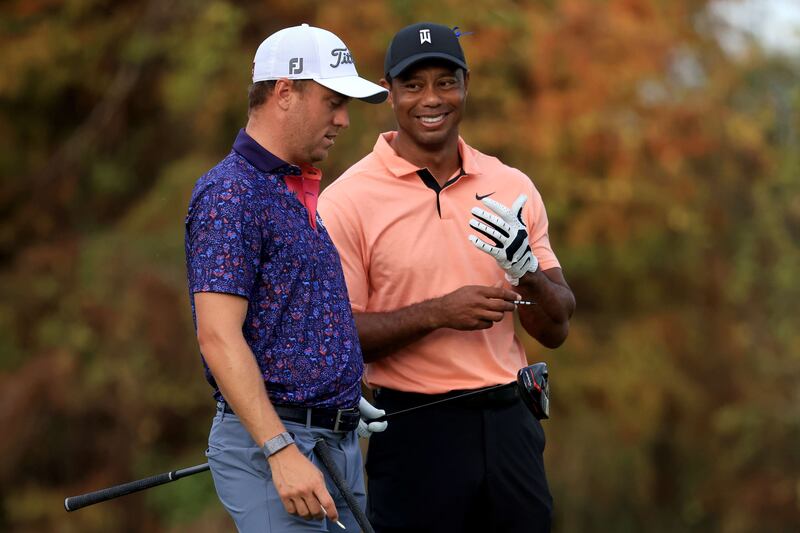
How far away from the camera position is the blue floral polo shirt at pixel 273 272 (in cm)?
329

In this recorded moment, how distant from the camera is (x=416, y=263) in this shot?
165 inches

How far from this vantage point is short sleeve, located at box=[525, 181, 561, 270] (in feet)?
14.3

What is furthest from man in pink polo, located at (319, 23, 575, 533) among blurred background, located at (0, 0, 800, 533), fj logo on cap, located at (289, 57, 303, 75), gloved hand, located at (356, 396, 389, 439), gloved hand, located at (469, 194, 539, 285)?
blurred background, located at (0, 0, 800, 533)

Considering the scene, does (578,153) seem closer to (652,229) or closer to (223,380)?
(652,229)

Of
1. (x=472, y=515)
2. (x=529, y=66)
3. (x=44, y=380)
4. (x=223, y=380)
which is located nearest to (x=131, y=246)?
(x=44, y=380)

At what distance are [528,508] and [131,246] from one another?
280 inches

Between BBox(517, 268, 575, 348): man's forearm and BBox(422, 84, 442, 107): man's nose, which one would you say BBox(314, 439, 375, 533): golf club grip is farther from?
BBox(422, 84, 442, 107): man's nose

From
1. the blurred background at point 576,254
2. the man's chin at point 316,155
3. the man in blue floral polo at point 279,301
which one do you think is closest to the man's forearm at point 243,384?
the man in blue floral polo at point 279,301

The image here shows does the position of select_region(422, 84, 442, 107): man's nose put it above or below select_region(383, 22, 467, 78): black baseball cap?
below

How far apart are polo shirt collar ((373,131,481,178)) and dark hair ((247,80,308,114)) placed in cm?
82

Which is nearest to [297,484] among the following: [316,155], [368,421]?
[368,421]

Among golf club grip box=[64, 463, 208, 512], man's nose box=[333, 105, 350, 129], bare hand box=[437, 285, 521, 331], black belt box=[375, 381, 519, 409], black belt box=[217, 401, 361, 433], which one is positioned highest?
man's nose box=[333, 105, 350, 129]

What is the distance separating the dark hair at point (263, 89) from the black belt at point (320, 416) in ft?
2.55

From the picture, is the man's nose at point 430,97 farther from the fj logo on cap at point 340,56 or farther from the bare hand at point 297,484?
the bare hand at point 297,484
